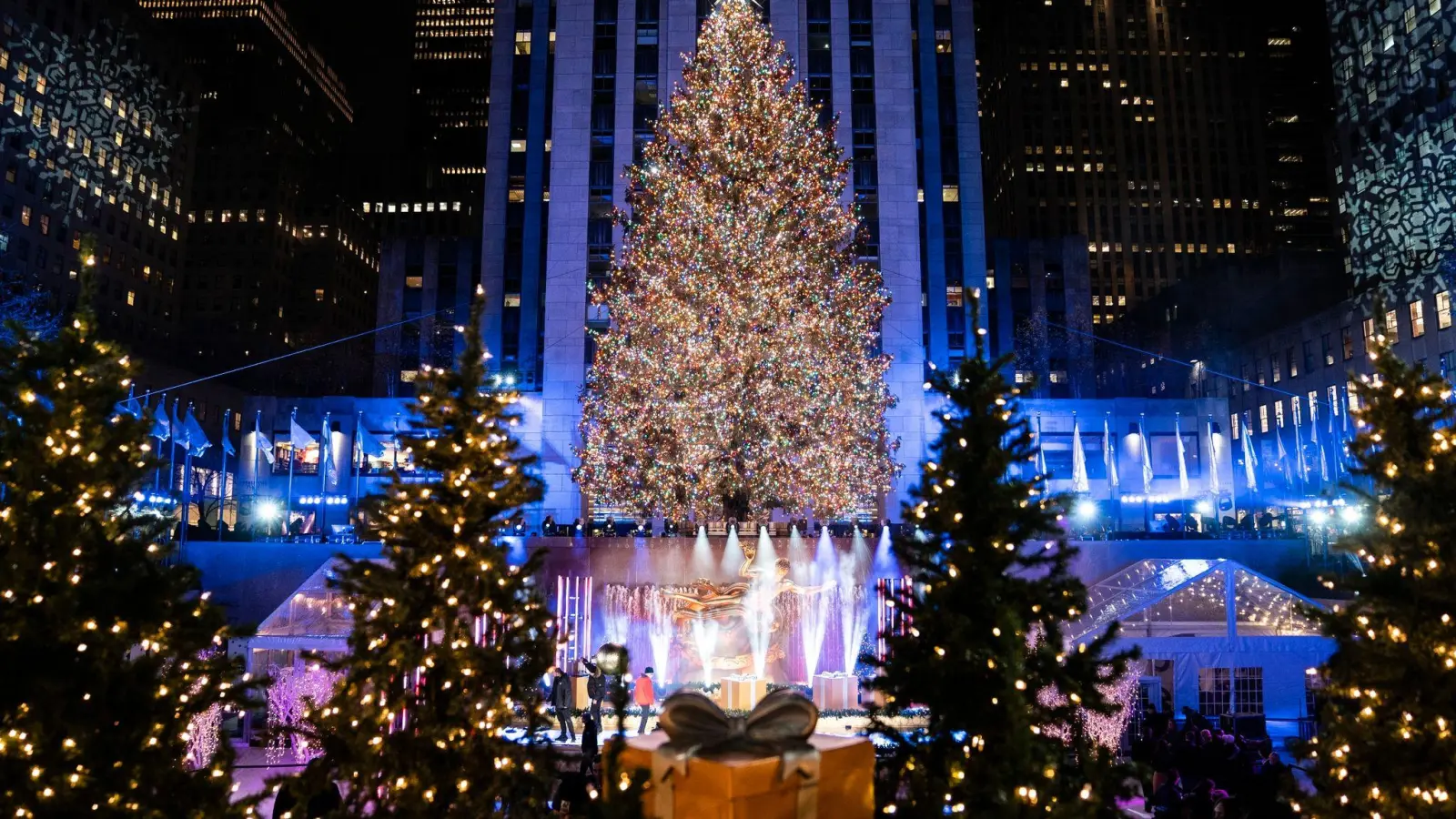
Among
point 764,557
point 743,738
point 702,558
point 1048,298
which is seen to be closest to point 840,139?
point 702,558

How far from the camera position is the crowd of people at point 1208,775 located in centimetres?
1084

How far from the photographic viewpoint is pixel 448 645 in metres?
7.31

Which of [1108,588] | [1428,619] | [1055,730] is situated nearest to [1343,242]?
[1108,588]

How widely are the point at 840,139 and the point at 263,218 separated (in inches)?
3697

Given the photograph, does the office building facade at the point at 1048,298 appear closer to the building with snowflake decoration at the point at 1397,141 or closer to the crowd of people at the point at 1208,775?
the building with snowflake decoration at the point at 1397,141

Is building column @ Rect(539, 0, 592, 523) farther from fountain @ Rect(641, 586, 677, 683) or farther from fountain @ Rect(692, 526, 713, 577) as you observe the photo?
fountain @ Rect(641, 586, 677, 683)

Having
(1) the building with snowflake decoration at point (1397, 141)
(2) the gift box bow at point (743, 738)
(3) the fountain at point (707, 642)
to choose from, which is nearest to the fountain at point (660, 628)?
(3) the fountain at point (707, 642)

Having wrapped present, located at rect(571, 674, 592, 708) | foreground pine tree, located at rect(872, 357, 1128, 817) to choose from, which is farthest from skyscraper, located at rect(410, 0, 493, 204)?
foreground pine tree, located at rect(872, 357, 1128, 817)

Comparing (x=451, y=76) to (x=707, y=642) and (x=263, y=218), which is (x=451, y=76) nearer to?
(x=263, y=218)

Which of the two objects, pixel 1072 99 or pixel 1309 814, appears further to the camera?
pixel 1072 99

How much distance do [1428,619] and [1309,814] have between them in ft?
5.77

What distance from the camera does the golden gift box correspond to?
691 centimetres

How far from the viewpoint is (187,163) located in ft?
314

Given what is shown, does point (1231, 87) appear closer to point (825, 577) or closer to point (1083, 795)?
point (825, 577)
